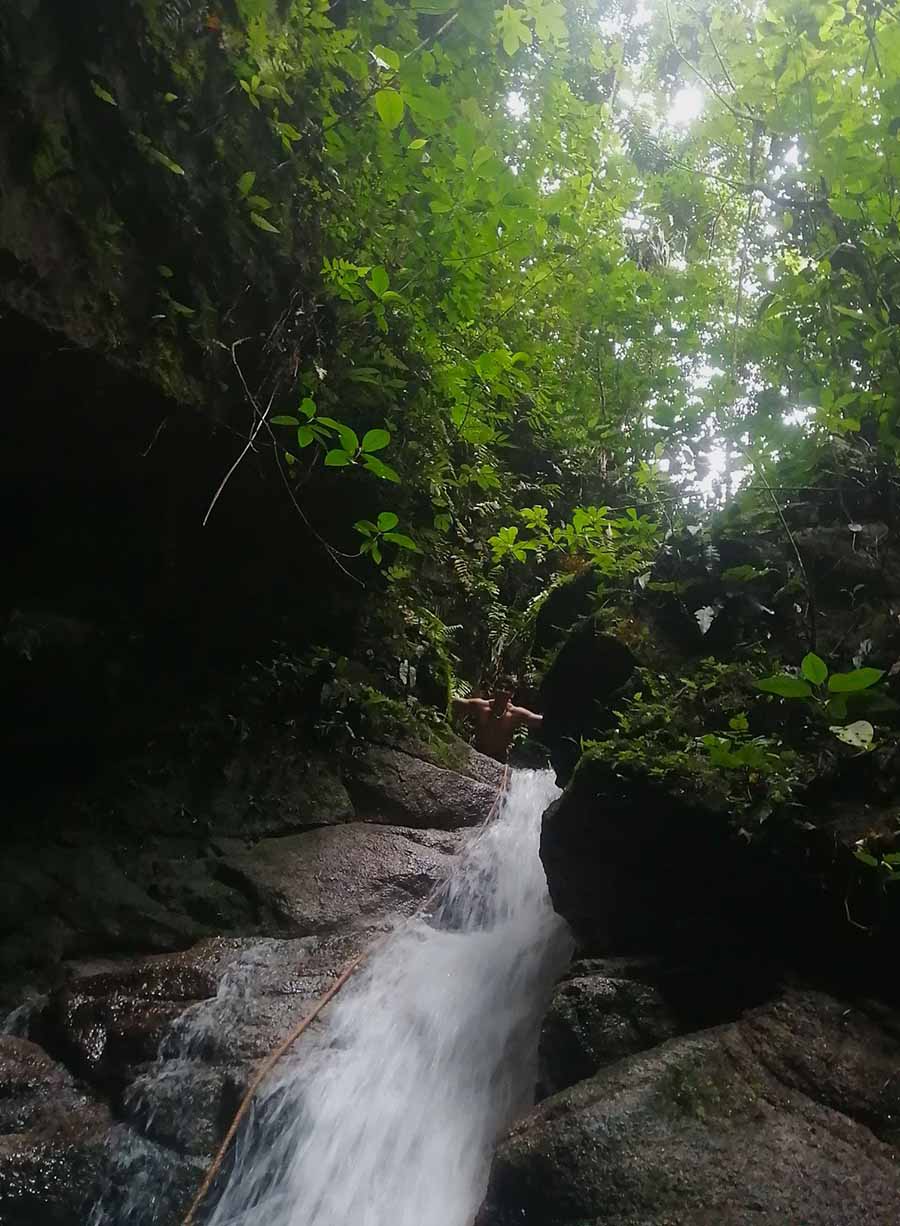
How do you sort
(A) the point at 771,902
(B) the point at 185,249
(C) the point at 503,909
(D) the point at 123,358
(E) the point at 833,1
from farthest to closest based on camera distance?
1. (C) the point at 503,909
2. (B) the point at 185,249
3. (D) the point at 123,358
4. (E) the point at 833,1
5. (A) the point at 771,902

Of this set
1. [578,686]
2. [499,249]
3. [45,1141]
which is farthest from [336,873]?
[499,249]

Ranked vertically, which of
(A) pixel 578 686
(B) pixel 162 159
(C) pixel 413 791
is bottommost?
(C) pixel 413 791

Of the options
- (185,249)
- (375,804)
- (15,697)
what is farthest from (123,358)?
(375,804)

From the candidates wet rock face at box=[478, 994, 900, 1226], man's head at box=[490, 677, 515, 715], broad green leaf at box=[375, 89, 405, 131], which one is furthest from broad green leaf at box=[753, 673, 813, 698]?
man's head at box=[490, 677, 515, 715]

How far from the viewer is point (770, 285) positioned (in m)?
5.47

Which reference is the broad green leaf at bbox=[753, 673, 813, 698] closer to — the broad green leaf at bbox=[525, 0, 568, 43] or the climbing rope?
the climbing rope

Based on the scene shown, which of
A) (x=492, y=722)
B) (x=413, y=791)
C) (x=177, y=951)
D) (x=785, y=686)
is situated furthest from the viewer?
(x=492, y=722)

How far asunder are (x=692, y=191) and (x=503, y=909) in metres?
6.80

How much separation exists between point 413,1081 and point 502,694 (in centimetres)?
544

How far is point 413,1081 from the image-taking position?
13.3ft

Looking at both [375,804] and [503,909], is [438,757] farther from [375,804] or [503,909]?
[503,909]

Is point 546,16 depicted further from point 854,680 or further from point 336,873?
point 336,873

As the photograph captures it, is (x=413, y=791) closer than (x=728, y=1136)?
No

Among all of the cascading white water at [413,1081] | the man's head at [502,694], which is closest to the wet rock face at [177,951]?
the cascading white water at [413,1081]
